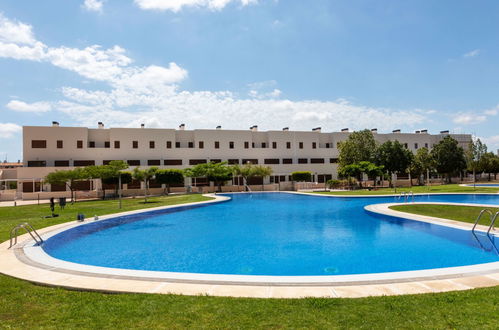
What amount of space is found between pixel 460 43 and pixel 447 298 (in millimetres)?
19486

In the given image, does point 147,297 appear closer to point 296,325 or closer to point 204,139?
point 296,325

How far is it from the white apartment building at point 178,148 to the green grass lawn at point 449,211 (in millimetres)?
26134

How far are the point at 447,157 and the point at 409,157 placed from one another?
24.8 feet

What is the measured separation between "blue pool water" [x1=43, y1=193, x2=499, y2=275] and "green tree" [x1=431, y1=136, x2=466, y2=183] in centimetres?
3584

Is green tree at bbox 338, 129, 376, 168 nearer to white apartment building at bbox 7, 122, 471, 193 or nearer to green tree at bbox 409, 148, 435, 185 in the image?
white apartment building at bbox 7, 122, 471, 193

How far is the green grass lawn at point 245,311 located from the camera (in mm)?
3789

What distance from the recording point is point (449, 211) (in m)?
14.1

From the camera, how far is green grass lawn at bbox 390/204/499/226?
12309 mm

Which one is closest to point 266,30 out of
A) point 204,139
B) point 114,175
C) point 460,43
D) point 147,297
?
point 460,43

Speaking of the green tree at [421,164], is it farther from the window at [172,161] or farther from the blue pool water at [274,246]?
the window at [172,161]

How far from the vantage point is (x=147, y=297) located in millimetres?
4809

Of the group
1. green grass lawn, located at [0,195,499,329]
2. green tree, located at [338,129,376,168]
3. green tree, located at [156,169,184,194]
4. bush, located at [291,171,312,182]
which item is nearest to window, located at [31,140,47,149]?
green tree, located at [156,169,184,194]

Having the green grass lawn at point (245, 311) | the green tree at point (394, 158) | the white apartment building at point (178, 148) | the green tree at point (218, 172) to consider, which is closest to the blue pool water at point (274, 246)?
the green grass lawn at point (245, 311)

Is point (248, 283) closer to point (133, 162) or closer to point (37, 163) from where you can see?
point (133, 162)
